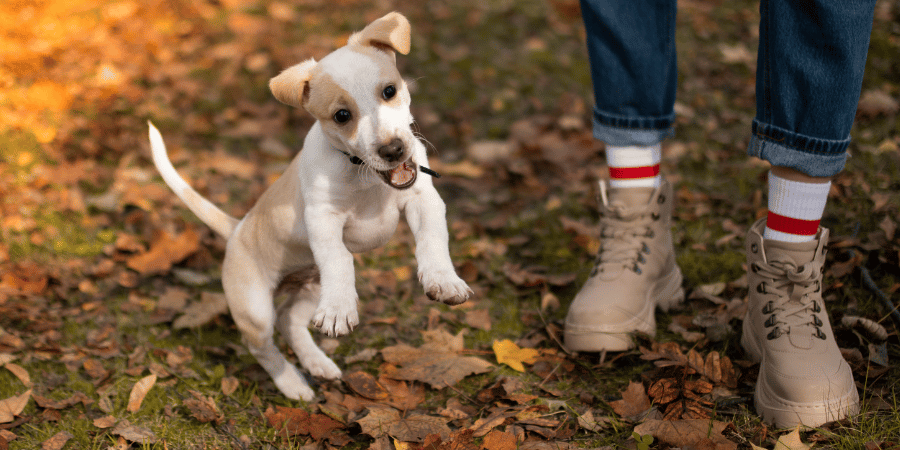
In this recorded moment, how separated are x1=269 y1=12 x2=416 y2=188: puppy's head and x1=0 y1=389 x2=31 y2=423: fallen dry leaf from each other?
1590 millimetres

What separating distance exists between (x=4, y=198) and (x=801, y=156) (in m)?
4.18

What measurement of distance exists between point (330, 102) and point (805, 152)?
1514mm

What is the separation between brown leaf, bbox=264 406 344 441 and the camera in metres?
2.26

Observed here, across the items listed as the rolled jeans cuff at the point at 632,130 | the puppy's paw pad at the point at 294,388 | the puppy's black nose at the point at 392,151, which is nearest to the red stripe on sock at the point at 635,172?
the rolled jeans cuff at the point at 632,130

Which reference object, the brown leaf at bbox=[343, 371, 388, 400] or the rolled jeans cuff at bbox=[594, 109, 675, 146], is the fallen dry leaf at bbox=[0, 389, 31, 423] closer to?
the brown leaf at bbox=[343, 371, 388, 400]

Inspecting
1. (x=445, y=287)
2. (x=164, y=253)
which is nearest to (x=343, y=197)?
(x=445, y=287)

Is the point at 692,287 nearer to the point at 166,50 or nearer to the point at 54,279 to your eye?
the point at 54,279

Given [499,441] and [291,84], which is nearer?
[291,84]

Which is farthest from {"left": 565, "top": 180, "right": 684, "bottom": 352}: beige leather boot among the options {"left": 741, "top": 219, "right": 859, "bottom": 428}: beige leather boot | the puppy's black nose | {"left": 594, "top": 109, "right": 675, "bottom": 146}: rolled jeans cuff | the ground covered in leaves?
the puppy's black nose

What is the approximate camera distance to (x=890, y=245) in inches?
108

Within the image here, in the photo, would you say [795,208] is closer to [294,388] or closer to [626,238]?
[626,238]

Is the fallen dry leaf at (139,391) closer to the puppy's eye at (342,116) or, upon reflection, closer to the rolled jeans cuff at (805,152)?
the puppy's eye at (342,116)

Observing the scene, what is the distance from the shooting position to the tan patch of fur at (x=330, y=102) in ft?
6.21

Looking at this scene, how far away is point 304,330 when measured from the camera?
267cm
